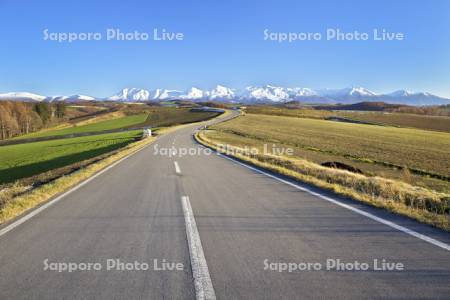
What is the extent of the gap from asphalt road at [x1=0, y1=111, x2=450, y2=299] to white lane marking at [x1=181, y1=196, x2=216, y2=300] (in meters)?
0.04

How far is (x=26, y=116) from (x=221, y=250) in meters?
102

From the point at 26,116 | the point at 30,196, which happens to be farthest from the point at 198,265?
the point at 26,116

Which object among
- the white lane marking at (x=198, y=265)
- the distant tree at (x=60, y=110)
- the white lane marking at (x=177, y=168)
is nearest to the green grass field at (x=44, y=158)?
the white lane marking at (x=177, y=168)

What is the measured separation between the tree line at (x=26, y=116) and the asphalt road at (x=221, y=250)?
A: 291 feet

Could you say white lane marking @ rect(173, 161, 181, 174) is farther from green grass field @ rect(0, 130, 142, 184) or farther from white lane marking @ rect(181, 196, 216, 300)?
green grass field @ rect(0, 130, 142, 184)

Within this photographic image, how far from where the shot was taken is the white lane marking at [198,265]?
10.9ft

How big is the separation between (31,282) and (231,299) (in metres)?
2.33

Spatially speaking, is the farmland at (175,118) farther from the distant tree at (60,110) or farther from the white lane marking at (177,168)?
the white lane marking at (177,168)

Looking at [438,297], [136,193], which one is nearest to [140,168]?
[136,193]

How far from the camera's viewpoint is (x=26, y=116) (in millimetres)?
88625

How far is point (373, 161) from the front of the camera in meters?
23.2

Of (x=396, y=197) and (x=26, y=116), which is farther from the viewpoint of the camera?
(x=26, y=116)

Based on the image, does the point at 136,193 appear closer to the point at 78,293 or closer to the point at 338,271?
the point at 78,293

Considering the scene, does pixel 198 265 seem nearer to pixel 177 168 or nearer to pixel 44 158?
pixel 177 168
